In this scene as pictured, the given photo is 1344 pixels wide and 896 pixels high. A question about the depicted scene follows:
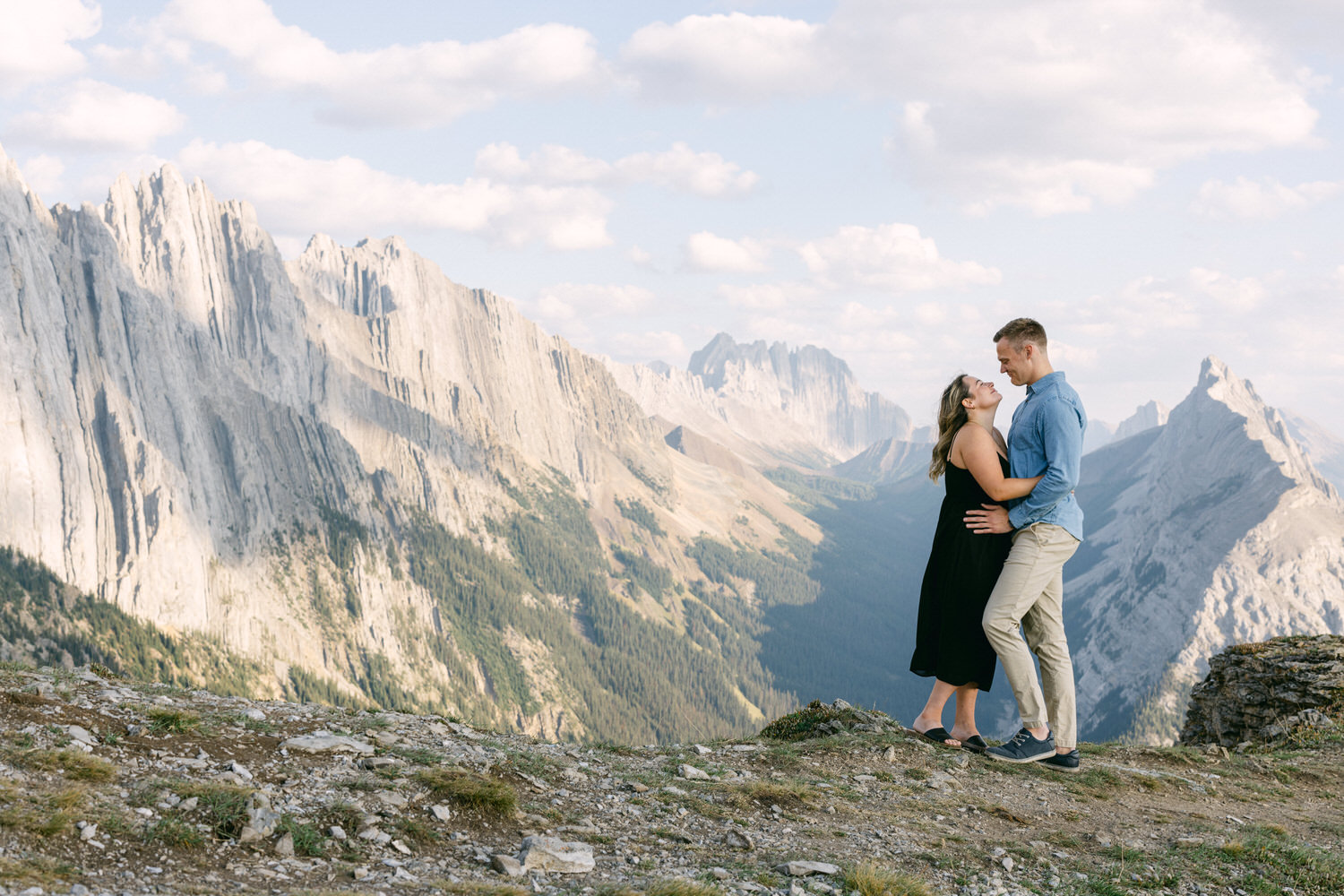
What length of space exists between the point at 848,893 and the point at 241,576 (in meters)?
216

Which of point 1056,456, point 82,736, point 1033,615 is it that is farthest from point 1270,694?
point 82,736

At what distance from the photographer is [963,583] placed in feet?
38.7

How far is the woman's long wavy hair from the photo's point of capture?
1166 centimetres

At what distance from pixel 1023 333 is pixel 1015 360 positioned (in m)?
0.42

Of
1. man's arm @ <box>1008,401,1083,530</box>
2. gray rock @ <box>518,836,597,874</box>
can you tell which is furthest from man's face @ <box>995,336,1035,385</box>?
gray rock @ <box>518,836,597,874</box>

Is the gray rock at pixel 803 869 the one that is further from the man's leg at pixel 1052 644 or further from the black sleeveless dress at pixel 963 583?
the man's leg at pixel 1052 644

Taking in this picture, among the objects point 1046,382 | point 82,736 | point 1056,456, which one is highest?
point 1046,382

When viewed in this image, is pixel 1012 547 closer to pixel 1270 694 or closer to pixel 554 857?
pixel 554 857

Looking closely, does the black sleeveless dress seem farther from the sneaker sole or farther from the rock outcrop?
the rock outcrop

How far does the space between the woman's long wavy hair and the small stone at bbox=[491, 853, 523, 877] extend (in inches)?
307

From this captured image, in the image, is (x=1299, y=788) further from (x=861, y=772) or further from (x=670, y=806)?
(x=670, y=806)

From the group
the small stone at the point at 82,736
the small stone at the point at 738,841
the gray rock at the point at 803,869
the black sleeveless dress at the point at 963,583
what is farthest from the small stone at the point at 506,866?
the black sleeveless dress at the point at 963,583

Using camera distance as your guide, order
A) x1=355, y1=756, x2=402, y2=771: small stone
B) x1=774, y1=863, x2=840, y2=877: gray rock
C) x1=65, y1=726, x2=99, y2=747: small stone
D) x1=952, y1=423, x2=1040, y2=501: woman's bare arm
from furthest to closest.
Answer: x1=952, y1=423, x2=1040, y2=501: woman's bare arm < x1=355, y1=756, x2=402, y2=771: small stone < x1=65, y1=726, x2=99, y2=747: small stone < x1=774, y1=863, x2=840, y2=877: gray rock

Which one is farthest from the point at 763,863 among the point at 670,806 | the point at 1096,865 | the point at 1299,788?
the point at 1299,788
